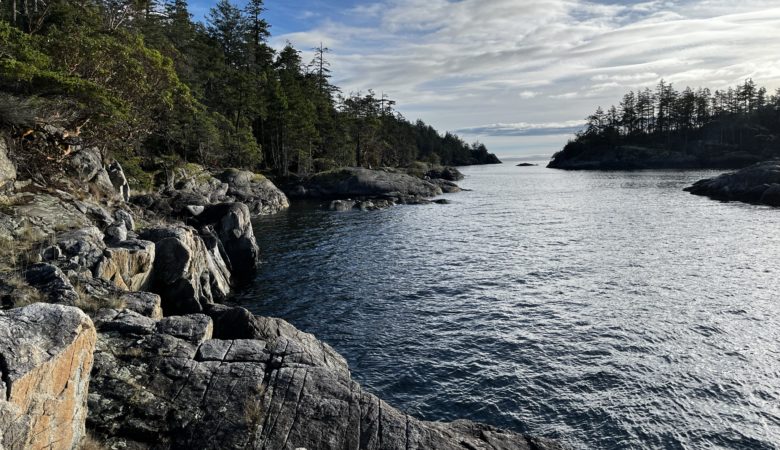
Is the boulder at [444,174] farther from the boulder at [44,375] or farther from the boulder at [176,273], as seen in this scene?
the boulder at [44,375]

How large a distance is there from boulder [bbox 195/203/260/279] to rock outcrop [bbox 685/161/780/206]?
60582 millimetres

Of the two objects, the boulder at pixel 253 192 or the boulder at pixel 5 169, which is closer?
the boulder at pixel 5 169

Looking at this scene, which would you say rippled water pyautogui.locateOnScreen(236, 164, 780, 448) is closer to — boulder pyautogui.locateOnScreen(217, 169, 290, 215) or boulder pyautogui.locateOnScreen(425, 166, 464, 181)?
boulder pyautogui.locateOnScreen(217, 169, 290, 215)

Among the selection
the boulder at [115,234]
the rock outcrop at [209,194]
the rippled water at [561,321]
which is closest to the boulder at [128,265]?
the boulder at [115,234]

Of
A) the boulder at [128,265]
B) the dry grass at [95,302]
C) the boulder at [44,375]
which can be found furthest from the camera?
the boulder at [128,265]

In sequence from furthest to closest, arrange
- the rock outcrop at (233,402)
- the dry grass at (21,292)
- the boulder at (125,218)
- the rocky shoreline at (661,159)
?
the rocky shoreline at (661,159), the boulder at (125,218), the dry grass at (21,292), the rock outcrop at (233,402)

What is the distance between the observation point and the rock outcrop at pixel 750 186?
56.5 meters

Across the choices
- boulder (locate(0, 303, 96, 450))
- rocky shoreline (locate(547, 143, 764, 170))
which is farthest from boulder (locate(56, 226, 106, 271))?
rocky shoreline (locate(547, 143, 764, 170))

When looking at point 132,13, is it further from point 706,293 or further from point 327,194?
point 706,293

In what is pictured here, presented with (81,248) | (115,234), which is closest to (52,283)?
(81,248)

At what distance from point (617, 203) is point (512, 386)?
172 ft

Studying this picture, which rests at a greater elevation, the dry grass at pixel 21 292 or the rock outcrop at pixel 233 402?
the dry grass at pixel 21 292

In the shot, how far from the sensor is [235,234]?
3095cm

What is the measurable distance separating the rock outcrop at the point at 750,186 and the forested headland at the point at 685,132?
75946 millimetres
